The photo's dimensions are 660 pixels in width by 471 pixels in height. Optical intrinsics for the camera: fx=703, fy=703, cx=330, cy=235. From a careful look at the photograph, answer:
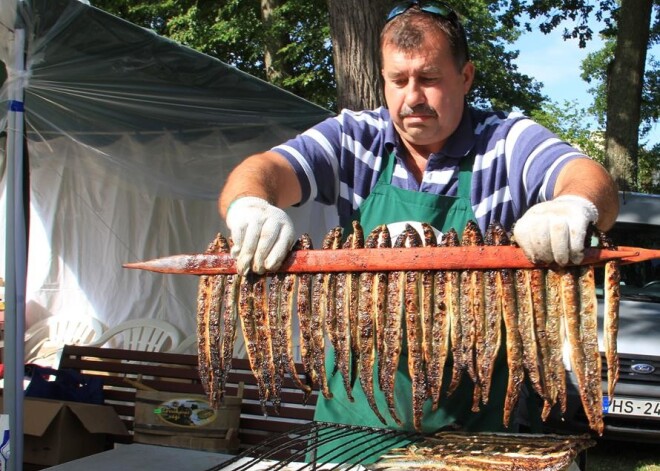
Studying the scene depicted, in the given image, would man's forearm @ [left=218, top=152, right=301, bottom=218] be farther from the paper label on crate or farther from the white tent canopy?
the paper label on crate

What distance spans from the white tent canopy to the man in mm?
2664

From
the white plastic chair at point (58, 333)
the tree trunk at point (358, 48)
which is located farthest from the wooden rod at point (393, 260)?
the white plastic chair at point (58, 333)

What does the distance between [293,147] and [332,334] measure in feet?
2.13

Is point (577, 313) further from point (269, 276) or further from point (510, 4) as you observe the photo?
point (510, 4)

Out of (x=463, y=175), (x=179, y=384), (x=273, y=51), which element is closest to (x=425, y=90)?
(x=463, y=175)

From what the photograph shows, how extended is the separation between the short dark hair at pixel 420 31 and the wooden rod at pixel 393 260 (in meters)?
0.69

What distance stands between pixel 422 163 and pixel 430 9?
47 centimetres

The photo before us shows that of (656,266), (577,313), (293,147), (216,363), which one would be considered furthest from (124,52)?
(656,266)

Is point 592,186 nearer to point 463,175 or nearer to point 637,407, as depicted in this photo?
point 463,175

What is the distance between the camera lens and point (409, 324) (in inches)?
65.7

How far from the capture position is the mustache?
205cm

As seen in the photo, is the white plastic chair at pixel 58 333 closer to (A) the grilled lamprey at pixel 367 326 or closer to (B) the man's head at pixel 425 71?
(B) the man's head at pixel 425 71

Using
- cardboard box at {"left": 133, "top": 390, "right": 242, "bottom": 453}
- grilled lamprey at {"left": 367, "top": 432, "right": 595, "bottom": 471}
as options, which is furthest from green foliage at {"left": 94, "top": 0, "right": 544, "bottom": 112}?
grilled lamprey at {"left": 367, "top": 432, "right": 595, "bottom": 471}

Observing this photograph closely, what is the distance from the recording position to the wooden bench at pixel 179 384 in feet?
17.2
